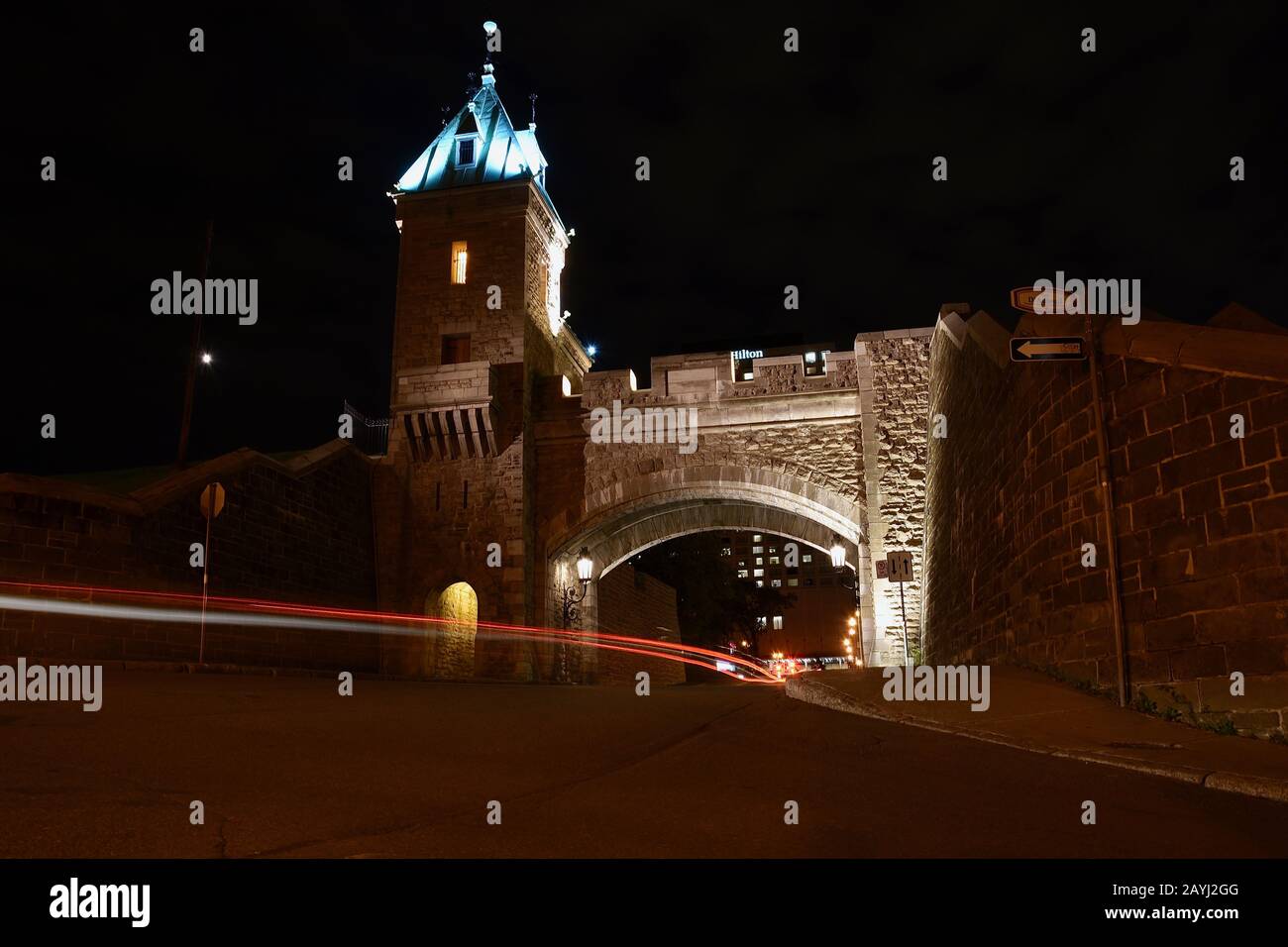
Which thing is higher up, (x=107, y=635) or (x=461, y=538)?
(x=461, y=538)

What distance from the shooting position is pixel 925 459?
1806 centimetres

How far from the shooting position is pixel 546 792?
4.29 m

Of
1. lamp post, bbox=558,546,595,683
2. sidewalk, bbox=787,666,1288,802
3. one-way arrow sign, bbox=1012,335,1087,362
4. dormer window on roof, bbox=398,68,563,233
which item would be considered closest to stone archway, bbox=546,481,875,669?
lamp post, bbox=558,546,595,683

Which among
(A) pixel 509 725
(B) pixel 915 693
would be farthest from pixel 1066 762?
(A) pixel 509 725

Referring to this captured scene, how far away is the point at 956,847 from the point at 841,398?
16.1 metres

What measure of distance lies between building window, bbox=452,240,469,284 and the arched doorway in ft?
23.8

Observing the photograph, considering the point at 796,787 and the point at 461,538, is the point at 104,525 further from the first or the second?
the point at 796,787

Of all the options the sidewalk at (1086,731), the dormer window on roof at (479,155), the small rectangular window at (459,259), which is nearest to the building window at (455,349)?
the small rectangular window at (459,259)

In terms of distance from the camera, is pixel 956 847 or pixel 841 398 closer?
pixel 956 847

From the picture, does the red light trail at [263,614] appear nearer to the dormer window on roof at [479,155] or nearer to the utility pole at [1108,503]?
the dormer window on roof at [479,155]

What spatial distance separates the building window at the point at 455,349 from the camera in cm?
2102

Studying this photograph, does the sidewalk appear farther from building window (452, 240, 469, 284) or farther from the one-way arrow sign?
building window (452, 240, 469, 284)
